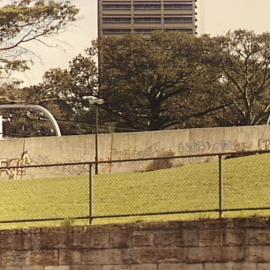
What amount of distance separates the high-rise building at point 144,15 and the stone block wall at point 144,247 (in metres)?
113

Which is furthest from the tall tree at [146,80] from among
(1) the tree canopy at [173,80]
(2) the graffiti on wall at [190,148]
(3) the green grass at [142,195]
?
(3) the green grass at [142,195]

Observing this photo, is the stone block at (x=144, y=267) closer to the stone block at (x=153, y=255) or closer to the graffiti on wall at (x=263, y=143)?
the stone block at (x=153, y=255)

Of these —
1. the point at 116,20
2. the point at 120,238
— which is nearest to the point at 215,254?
the point at 120,238

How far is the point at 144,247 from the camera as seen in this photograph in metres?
13.2

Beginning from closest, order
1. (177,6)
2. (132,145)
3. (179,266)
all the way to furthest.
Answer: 1. (179,266)
2. (132,145)
3. (177,6)

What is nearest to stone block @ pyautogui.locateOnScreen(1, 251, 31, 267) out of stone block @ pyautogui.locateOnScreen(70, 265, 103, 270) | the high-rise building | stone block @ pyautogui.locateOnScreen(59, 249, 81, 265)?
stone block @ pyautogui.locateOnScreen(59, 249, 81, 265)

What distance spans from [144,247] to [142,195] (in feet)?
19.4

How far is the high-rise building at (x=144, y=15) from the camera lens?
127m

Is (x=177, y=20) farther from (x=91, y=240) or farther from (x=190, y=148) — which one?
(x=91, y=240)

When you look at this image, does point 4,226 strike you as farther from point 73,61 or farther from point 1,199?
point 73,61

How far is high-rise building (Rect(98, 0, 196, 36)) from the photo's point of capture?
127 meters

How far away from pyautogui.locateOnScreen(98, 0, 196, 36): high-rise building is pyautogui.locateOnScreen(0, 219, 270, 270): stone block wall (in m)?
113

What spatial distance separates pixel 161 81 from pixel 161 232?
60.7 m

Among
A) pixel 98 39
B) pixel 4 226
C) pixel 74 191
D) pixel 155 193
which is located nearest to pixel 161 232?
pixel 4 226
